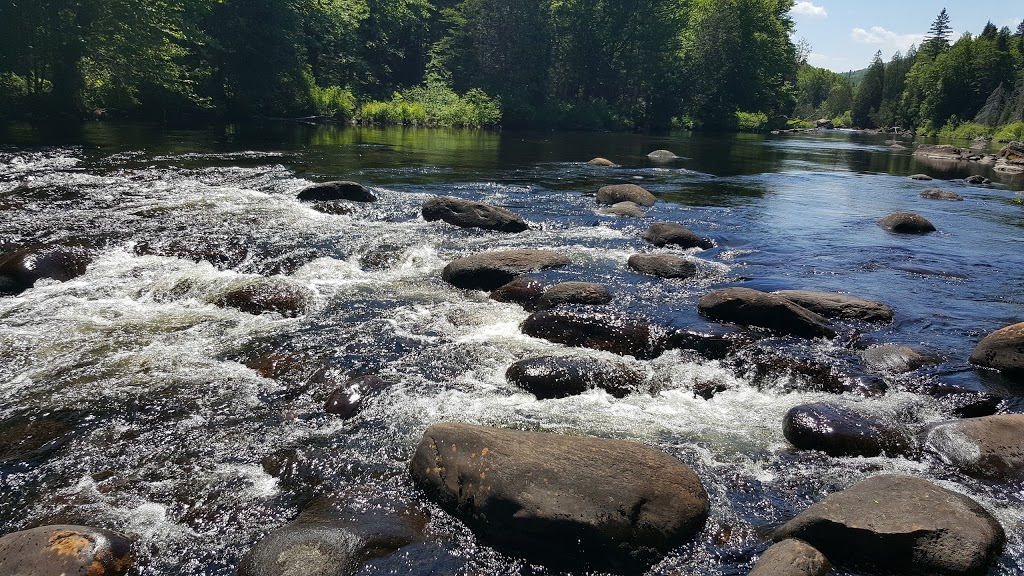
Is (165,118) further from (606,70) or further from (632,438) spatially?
(606,70)

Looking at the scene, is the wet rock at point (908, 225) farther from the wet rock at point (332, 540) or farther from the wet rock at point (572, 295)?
the wet rock at point (332, 540)

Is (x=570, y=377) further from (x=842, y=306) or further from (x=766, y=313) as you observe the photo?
(x=842, y=306)

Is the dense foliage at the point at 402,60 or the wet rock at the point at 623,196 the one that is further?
the dense foliage at the point at 402,60

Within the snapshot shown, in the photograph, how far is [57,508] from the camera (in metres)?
4.57

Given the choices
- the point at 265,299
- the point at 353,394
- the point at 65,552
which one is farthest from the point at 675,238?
the point at 65,552

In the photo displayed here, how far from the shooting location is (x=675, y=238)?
12898mm

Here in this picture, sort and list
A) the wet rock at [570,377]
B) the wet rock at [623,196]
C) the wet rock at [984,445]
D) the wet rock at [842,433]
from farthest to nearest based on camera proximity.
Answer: the wet rock at [623,196] < the wet rock at [570,377] < the wet rock at [842,433] < the wet rock at [984,445]

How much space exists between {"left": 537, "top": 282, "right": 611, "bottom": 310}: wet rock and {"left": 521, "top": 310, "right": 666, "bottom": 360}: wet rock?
607 millimetres

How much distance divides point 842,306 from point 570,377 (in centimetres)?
470

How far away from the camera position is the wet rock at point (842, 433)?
563 cm

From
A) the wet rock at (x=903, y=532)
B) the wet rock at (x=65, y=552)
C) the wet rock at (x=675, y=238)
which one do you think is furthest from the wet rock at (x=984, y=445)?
the wet rock at (x=675, y=238)

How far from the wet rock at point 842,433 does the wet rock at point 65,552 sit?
18.1 feet

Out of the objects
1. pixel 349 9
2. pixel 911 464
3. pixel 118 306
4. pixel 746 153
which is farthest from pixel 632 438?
pixel 349 9

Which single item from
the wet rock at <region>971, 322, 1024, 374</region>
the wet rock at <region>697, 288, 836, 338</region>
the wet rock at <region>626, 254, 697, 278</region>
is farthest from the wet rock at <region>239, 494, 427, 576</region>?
the wet rock at <region>626, 254, 697, 278</region>
